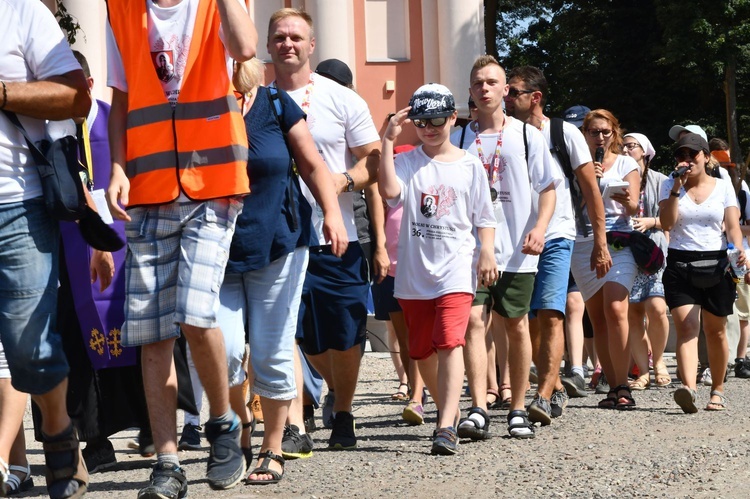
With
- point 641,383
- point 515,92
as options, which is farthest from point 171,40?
point 641,383

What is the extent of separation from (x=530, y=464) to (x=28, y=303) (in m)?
2.76

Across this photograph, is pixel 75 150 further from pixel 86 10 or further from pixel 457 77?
pixel 457 77

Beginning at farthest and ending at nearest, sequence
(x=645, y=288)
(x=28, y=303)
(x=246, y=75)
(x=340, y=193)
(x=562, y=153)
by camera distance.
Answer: (x=645, y=288)
(x=562, y=153)
(x=340, y=193)
(x=246, y=75)
(x=28, y=303)

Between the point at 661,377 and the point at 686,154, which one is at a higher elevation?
the point at 686,154

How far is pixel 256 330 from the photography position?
6.46 metres

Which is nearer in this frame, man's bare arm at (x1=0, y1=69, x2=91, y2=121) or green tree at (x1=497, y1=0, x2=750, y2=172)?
man's bare arm at (x1=0, y1=69, x2=91, y2=121)

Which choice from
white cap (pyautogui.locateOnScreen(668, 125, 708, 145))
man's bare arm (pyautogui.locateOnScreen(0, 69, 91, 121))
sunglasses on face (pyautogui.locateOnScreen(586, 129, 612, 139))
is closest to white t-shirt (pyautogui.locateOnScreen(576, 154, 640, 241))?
sunglasses on face (pyautogui.locateOnScreen(586, 129, 612, 139))

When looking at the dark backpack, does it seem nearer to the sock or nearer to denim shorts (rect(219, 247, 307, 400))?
denim shorts (rect(219, 247, 307, 400))

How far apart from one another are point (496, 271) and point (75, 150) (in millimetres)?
3029

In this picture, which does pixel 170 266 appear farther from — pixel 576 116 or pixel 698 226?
pixel 576 116

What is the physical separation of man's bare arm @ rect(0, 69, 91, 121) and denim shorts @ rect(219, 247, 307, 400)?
108cm

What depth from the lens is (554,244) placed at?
939cm

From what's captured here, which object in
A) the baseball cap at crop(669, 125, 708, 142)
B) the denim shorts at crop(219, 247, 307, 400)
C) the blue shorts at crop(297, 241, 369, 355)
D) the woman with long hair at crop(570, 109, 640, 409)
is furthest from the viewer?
the baseball cap at crop(669, 125, 708, 142)

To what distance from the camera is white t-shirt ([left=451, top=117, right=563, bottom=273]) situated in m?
8.78
